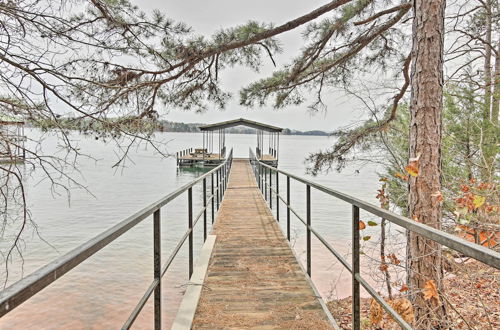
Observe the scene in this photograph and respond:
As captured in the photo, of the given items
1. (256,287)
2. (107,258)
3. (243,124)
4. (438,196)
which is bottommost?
(107,258)

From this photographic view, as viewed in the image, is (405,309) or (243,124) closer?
(405,309)

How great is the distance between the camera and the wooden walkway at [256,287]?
2451mm

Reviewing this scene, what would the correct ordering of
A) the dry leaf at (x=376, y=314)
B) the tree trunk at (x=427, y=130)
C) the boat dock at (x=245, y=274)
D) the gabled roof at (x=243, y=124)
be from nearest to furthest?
the boat dock at (x=245, y=274) < the dry leaf at (x=376, y=314) < the tree trunk at (x=427, y=130) < the gabled roof at (x=243, y=124)

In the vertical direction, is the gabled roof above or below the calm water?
above

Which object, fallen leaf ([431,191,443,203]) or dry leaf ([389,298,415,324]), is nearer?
dry leaf ([389,298,415,324])

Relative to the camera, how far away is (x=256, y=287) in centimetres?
306

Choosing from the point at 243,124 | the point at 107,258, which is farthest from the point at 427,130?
the point at 243,124

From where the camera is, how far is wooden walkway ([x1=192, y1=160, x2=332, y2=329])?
2.45 m

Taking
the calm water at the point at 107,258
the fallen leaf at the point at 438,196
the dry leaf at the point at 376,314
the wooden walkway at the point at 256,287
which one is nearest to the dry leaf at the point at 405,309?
the dry leaf at the point at 376,314

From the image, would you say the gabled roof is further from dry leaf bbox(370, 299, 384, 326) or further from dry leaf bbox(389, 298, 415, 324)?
dry leaf bbox(389, 298, 415, 324)

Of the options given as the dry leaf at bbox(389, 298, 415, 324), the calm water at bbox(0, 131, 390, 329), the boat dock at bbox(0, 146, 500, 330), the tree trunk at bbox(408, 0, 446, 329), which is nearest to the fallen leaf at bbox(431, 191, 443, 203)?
the tree trunk at bbox(408, 0, 446, 329)

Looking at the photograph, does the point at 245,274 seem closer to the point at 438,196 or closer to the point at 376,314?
the point at 376,314

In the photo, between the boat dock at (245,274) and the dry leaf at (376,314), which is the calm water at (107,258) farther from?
the dry leaf at (376,314)

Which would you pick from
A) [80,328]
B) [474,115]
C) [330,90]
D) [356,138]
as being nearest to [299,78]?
[330,90]
